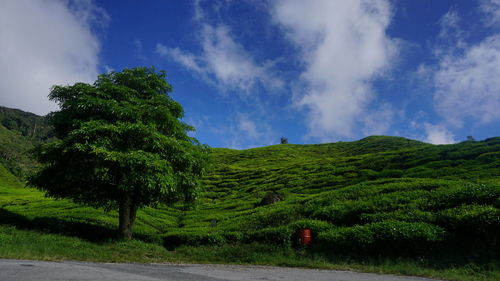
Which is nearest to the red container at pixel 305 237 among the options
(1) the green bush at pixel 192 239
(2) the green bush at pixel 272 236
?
(2) the green bush at pixel 272 236

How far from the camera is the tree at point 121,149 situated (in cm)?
2023

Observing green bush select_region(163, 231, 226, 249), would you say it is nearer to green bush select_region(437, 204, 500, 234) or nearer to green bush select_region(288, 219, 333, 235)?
green bush select_region(288, 219, 333, 235)

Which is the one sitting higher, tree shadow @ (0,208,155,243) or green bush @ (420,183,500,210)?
green bush @ (420,183,500,210)

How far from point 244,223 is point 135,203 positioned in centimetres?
972

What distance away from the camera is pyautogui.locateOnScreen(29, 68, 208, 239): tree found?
20234mm

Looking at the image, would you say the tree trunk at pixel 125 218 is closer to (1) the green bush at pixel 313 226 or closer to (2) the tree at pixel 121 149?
(2) the tree at pixel 121 149

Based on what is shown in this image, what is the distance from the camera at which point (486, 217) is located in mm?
16094

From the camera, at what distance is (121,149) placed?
70.5ft

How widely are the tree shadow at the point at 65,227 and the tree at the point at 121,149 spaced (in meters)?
1.93

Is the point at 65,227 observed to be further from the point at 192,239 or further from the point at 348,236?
the point at 348,236

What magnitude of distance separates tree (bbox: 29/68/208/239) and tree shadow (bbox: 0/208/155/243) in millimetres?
1925

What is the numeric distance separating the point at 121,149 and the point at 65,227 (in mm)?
9130

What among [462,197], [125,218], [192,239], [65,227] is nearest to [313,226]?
[462,197]

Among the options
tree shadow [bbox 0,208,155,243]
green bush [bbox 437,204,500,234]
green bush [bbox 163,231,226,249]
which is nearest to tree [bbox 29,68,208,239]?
tree shadow [bbox 0,208,155,243]
